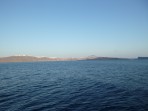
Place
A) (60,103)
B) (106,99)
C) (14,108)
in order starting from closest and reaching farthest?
1. (14,108)
2. (60,103)
3. (106,99)

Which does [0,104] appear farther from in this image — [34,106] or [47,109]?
[47,109]

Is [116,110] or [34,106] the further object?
[34,106]

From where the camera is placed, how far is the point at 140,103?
60.2ft

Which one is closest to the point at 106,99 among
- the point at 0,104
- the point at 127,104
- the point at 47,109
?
the point at 127,104

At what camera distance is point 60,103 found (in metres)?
19.3

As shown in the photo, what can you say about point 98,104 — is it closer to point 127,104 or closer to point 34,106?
point 127,104

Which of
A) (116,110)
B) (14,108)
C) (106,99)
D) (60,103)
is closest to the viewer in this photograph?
(116,110)

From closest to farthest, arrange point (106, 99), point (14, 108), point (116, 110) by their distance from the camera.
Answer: point (116, 110), point (14, 108), point (106, 99)

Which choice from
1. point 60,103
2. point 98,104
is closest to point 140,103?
point 98,104

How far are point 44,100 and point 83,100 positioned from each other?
5.64 meters

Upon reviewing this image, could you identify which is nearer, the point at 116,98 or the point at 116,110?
the point at 116,110

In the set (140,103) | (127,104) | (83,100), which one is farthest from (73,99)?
(140,103)

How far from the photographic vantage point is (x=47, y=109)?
56.7 feet

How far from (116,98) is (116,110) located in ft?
16.2
